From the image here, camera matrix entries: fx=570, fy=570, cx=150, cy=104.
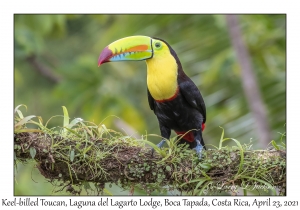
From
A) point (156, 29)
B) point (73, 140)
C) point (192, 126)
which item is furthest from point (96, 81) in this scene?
point (73, 140)

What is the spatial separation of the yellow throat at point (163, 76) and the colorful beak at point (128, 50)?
89mm

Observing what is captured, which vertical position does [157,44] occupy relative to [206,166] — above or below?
above

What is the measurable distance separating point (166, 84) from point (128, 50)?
41 cm

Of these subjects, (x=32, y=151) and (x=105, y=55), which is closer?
(x=32, y=151)

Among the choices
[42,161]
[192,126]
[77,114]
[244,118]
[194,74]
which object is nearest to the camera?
[42,161]

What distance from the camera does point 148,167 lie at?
3928mm

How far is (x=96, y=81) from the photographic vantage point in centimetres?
891

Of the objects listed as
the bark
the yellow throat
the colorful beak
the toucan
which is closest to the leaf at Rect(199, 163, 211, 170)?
the toucan

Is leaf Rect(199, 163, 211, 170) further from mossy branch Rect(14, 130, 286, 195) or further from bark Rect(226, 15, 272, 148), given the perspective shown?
bark Rect(226, 15, 272, 148)

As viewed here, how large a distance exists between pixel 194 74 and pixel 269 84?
45.3 inches

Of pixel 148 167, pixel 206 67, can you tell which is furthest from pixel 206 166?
pixel 206 67

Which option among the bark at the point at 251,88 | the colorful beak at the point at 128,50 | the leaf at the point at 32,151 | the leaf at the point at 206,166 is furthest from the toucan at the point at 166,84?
the bark at the point at 251,88

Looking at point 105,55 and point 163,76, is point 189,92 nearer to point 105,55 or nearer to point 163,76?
point 163,76
